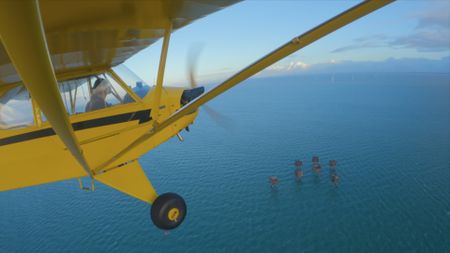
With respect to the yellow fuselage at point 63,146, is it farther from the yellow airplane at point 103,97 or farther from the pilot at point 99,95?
the pilot at point 99,95

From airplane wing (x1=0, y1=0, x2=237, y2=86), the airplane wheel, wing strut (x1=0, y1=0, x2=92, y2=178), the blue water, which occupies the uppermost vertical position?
airplane wing (x1=0, y1=0, x2=237, y2=86)

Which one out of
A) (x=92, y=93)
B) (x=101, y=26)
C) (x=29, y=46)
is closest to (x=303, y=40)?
(x=29, y=46)

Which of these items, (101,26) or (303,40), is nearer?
(303,40)

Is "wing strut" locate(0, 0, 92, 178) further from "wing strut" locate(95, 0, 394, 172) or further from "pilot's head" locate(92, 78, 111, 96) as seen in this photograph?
"pilot's head" locate(92, 78, 111, 96)

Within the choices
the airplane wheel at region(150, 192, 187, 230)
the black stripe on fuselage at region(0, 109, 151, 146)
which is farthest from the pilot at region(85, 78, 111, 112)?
the airplane wheel at region(150, 192, 187, 230)

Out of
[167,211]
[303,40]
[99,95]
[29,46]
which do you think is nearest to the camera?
[29,46]

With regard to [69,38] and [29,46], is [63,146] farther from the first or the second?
[29,46]

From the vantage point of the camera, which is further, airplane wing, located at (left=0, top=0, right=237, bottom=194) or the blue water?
the blue water
